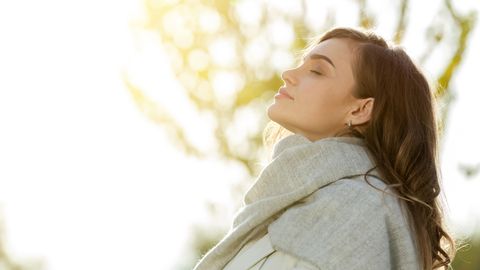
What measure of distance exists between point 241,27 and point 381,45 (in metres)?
4.06

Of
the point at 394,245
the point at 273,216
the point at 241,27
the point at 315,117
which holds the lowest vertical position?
the point at 394,245

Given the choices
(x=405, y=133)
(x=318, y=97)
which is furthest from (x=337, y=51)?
(x=405, y=133)

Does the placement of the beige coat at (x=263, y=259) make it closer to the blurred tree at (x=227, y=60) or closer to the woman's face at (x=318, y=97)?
the woman's face at (x=318, y=97)

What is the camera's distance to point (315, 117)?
283 centimetres

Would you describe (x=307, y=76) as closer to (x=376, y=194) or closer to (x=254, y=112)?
(x=376, y=194)

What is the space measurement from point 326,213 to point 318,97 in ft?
1.16

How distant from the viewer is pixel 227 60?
705 cm

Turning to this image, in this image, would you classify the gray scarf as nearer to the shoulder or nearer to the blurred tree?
the shoulder

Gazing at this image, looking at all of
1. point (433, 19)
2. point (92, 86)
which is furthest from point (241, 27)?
point (92, 86)

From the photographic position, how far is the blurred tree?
6887 millimetres

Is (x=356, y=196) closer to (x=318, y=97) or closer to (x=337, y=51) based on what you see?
(x=318, y=97)


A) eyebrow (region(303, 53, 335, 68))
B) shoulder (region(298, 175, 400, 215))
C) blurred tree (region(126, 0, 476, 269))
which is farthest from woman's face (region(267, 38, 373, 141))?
blurred tree (region(126, 0, 476, 269))

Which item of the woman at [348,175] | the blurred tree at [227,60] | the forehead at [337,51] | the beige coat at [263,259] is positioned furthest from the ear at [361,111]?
the blurred tree at [227,60]

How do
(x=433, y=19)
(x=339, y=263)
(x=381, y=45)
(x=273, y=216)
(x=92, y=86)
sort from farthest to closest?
(x=92, y=86), (x=433, y=19), (x=381, y=45), (x=273, y=216), (x=339, y=263)
